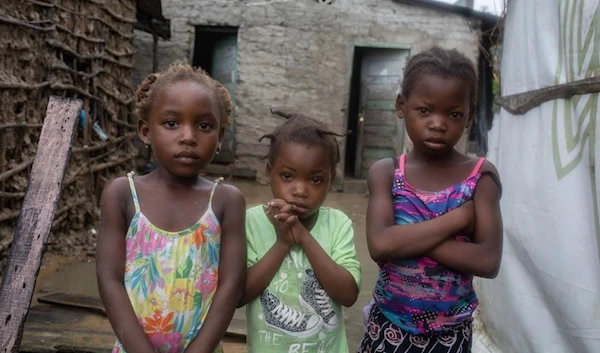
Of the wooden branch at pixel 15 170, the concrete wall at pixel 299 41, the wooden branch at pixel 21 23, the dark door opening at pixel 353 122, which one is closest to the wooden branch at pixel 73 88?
the wooden branch at pixel 21 23

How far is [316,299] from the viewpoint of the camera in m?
1.49

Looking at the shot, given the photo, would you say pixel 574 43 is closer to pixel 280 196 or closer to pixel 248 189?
pixel 280 196

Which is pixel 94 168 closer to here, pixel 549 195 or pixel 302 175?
pixel 302 175

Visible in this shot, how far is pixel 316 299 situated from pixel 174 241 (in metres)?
0.44

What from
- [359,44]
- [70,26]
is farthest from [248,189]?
[70,26]

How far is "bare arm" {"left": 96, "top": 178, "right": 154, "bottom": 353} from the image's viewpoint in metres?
1.33

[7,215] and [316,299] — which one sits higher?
[316,299]

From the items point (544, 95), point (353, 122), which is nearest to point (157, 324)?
point (544, 95)

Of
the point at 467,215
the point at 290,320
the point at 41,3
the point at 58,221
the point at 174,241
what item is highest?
the point at 41,3

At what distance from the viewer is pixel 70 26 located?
4.58 metres

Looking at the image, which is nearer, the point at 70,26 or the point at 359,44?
the point at 70,26

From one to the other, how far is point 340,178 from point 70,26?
517cm

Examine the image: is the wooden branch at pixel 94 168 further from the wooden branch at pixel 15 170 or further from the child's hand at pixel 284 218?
the child's hand at pixel 284 218

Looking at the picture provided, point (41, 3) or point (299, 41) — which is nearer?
point (41, 3)
